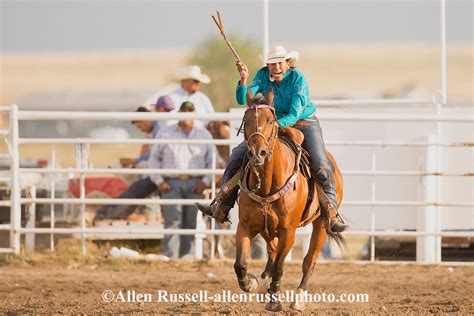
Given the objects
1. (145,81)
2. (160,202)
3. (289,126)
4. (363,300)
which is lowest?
(363,300)

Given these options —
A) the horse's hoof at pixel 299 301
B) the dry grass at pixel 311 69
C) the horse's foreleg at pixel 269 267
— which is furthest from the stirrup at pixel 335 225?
the dry grass at pixel 311 69

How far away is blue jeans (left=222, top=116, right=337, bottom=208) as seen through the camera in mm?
8359

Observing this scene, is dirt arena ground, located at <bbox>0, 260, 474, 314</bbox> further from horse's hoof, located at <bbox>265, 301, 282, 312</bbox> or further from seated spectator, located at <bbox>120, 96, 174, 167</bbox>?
seated spectator, located at <bbox>120, 96, 174, 167</bbox>

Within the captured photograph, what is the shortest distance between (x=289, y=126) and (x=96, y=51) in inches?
5223

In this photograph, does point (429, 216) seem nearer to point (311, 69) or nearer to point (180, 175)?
point (180, 175)

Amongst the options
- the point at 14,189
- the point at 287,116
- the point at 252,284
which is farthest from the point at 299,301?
the point at 14,189

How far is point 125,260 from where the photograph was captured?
454 inches

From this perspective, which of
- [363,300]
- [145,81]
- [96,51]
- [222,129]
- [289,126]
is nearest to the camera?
[289,126]

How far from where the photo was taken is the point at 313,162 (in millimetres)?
8578

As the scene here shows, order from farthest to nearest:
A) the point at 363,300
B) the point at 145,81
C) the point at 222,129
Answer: the point at 145,81, the point at 222,129, the point at 363,300

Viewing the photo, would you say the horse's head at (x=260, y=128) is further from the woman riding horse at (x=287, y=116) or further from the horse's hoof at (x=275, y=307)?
the horse's hoof at (x=275, y=307)

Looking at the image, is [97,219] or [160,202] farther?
[97,219]

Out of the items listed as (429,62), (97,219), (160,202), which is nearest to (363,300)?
(160,202)

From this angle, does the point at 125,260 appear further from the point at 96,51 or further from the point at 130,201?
the point at 96,51
